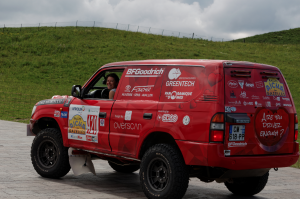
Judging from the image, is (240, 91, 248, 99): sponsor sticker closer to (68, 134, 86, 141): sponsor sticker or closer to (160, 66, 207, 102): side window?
(160, 66, 207, 102): side window

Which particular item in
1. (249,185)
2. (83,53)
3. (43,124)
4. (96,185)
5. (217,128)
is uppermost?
(83,53)

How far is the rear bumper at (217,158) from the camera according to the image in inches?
220

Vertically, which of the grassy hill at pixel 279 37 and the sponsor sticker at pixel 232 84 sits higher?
the grassy hill at pixel 279 37

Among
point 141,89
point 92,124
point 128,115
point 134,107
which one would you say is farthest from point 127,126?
point 92,124

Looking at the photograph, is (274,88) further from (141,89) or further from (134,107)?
(134,107)

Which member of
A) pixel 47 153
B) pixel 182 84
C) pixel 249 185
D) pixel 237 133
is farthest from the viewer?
pixel 47 153

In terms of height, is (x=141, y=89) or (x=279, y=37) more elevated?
(x=279, y=37)

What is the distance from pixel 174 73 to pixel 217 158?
4.83 feet

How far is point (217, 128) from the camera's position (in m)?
5.61

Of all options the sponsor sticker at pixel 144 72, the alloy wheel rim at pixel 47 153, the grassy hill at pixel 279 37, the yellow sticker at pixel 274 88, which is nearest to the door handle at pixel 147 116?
the sponsor sticker at pixel 144 72

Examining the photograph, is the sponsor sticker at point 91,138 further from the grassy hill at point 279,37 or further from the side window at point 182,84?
the grassy hill at point 279,37

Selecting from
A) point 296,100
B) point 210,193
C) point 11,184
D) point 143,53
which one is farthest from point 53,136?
point 143,53

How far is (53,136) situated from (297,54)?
2124 inches

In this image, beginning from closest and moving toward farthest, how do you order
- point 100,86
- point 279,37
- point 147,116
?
point 147,116
point 100,86
point 279,37
